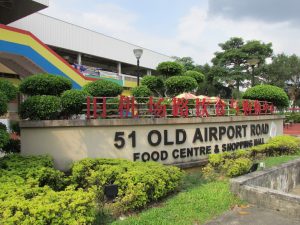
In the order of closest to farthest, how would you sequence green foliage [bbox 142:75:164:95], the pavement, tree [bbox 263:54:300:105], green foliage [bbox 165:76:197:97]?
the pavement, green foliage [bbox 165:76:197:97], green foliage [bbox 142:75:164:95], tree [bbox 263:54:300:105]

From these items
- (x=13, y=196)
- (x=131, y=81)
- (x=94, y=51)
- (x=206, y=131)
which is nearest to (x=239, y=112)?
(x=206, y=131)

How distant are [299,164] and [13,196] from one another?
9.06m

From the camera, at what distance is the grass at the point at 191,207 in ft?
18.0

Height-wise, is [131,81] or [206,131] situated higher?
Answer: [131,81]

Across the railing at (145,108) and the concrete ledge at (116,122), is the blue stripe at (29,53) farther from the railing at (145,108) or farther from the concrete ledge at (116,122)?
the concrete ledge at (116,122)

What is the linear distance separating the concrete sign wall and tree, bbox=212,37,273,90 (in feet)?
104

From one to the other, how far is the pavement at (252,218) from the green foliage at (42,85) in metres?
5.63

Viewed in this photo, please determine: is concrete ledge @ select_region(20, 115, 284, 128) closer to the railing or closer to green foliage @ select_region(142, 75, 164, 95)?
the railing

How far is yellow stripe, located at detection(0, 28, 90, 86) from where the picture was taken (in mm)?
16116

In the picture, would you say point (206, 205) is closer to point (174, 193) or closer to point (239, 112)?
point (174, 193)

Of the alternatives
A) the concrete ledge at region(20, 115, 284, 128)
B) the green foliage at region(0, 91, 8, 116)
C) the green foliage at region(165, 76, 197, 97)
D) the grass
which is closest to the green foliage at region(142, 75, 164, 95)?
the green foliage at region(165, 76, 197, 97)

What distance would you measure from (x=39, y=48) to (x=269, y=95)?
12.2 meters

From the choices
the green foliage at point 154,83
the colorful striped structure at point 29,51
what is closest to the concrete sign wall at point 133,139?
the green foliage at point 154,83

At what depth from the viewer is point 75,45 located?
32.0 metres
